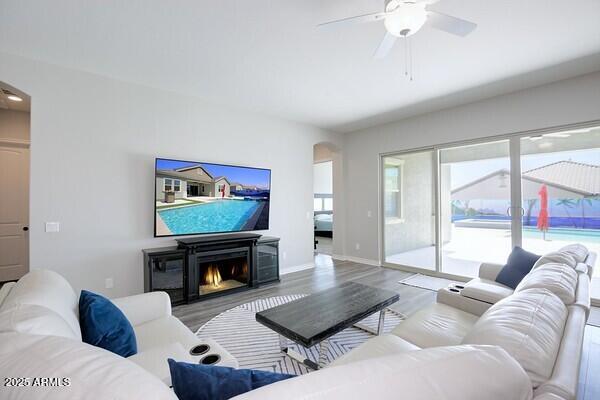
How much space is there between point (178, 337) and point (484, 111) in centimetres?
491

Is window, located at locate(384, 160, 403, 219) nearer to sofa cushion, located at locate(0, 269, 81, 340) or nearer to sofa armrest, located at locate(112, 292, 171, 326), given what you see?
sofa armrest, located at locate(112, 292, 171, 326)

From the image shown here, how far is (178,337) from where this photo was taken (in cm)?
168

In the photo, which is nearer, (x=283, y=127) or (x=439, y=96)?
(x=439, y=96)

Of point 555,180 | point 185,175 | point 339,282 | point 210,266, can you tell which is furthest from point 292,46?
point 555,180

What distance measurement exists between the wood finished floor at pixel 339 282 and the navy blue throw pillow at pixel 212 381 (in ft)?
7.29

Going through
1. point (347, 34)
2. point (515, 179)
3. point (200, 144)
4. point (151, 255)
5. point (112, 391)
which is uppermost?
point (347, 34)

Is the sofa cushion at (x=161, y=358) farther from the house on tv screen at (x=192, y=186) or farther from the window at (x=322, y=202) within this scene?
the window at (x=322, y=202)

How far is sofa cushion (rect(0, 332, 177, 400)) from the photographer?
53 cm

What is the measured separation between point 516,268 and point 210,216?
3.67 meters

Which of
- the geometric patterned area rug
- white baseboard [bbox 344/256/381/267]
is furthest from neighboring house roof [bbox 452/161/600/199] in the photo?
the geometric patterned area rug

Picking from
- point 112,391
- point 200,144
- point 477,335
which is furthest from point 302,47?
point 112,391

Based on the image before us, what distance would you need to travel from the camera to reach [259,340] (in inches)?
97.3

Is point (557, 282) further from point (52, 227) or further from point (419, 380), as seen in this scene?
point (52, 227)

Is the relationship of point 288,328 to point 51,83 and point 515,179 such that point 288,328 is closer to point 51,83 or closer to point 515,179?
point 51,83
